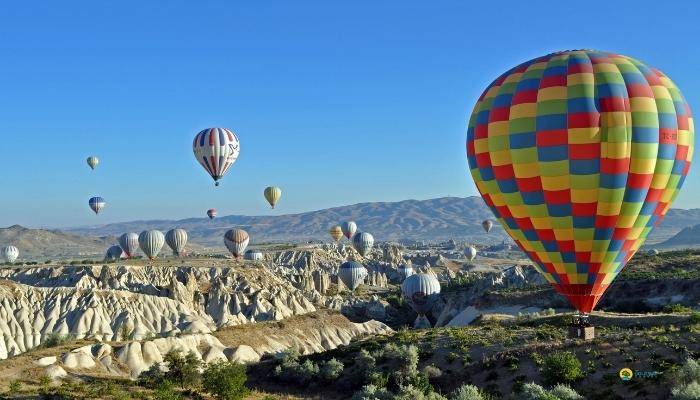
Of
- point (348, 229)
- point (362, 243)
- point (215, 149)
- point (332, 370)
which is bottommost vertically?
point (332, 370)

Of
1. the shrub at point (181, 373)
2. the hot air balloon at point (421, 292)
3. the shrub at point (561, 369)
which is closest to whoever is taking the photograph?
the shrub at point (561, 369)

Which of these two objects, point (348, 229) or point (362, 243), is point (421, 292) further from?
point (348, 229)

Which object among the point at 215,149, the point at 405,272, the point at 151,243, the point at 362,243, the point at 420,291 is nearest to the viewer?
the point at 215,149

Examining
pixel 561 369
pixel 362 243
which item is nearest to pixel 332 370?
pixel 561 369

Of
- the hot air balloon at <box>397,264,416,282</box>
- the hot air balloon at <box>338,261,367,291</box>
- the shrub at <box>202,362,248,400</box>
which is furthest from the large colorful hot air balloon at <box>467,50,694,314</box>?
the hot air balloon at <box>397,264,416,282</box>

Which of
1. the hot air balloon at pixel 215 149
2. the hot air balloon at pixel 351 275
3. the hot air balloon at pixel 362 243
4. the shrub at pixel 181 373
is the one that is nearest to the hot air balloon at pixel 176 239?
the hot air balloon at pixel 351 275

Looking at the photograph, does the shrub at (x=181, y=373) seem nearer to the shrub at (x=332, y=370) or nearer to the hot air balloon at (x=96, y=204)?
the shrub at (x=332, y=370)

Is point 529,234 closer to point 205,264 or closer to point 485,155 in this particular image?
point 485,155
